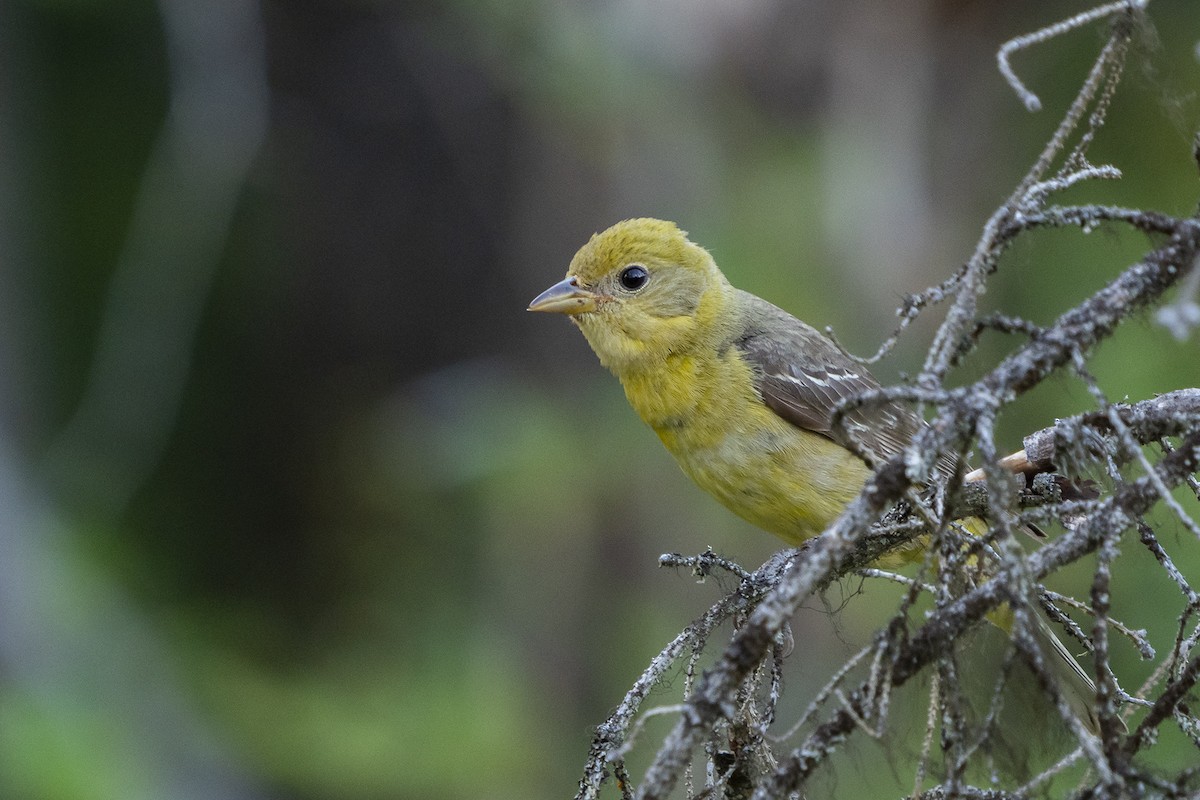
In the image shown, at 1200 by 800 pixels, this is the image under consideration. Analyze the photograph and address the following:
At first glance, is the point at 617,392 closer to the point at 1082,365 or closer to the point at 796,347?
the point at 796,347

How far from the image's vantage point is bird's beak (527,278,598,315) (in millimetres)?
4824

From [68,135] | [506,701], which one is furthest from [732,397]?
[68,135]

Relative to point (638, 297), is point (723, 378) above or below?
below

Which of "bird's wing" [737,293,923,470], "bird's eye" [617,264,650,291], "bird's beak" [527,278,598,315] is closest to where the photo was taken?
"bird's wing" [737,293,923,470]

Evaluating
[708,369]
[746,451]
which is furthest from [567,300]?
[746,451]

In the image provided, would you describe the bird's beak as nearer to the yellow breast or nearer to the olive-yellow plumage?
the olive-yellow plumage

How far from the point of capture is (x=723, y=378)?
4.71 m

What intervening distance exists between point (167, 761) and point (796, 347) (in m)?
3.95

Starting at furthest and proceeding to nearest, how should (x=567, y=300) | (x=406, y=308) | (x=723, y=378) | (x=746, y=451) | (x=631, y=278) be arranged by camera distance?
(x=406, y=308), (x=631, y=278), (x=567, y=300), (x=723, y=378), (x=746, y=451)

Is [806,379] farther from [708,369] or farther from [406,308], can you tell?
[406,308]

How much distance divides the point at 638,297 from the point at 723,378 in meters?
0.51

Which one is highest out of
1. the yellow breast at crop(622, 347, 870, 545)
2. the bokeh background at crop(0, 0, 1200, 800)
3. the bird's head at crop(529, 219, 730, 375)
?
the bokeh background at crop(0, 0, 1200, 800)

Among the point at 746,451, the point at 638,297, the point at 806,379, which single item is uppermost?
the point at 638,297

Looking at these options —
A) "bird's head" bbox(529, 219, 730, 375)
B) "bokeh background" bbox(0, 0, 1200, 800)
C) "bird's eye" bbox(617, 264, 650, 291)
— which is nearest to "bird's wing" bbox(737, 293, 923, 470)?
"bird's head" bbox(529, 219, 730, 375)
